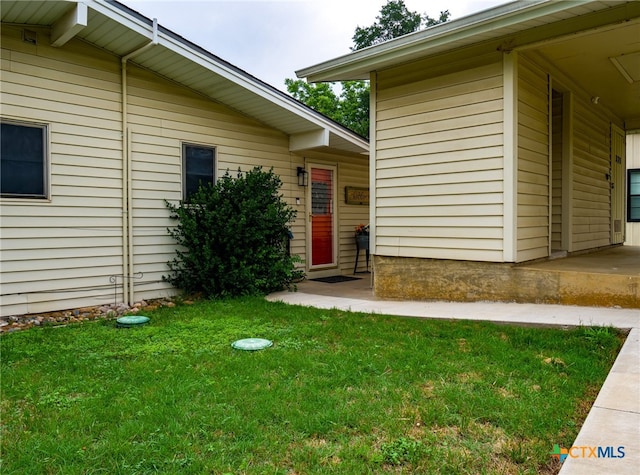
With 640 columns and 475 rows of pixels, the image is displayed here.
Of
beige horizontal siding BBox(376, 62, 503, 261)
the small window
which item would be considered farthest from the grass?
the small window

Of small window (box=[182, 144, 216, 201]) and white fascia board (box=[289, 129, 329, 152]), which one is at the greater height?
white fascia board (box=[289, 129, 329, 152])

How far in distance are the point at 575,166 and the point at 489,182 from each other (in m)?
2.40

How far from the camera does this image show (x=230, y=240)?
5.84 metres

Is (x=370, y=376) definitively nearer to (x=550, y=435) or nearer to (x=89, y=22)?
(x=550, y=435)

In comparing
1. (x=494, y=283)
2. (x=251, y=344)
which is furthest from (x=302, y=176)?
(x=251, y=344)

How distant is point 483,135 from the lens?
16.1 feet

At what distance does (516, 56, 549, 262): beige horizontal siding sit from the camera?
487 cm

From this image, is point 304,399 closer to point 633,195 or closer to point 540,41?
point 540,41

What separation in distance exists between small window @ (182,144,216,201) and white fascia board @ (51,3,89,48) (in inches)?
74.1

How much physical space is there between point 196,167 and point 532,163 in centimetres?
432

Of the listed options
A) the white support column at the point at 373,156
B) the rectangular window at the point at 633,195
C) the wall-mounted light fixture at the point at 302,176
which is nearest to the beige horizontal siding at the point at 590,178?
the white support column at the point at 373,156

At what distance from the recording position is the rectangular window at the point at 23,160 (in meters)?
4.73

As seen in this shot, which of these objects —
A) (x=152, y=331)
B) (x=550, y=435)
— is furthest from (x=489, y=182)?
(x=152, y=331)
